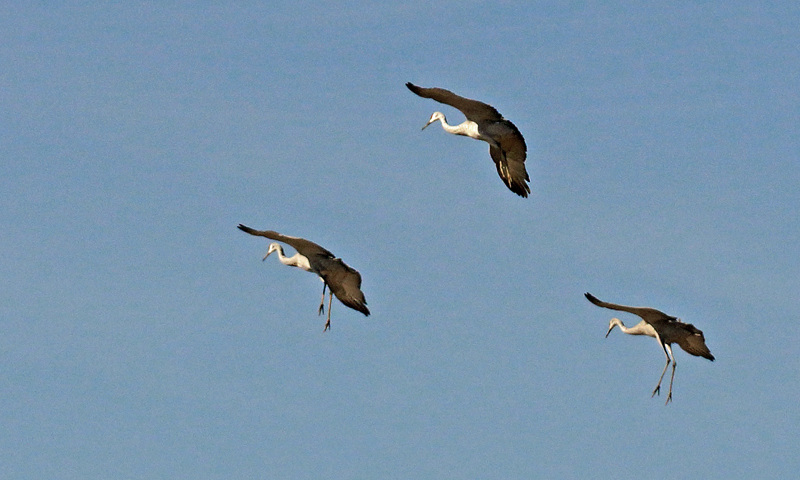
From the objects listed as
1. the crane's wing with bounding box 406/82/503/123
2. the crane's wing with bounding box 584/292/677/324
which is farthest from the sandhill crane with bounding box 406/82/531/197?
the crane's wing with bounding box 584/292/677/324

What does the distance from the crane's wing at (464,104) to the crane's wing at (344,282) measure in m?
6.95

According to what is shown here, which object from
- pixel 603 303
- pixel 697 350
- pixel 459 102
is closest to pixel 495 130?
pixel 459 102

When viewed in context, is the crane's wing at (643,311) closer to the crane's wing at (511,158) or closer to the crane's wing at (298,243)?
the crane's wing at (511,158)

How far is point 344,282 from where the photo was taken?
74.2m

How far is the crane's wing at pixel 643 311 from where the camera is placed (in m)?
73.2

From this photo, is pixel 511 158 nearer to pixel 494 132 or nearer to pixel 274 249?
pixel 494 132

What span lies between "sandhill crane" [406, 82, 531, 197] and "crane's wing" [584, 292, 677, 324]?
4.94 metres

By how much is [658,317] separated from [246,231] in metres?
15.6

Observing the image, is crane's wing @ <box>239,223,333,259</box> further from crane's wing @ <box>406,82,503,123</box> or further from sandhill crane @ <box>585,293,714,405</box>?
sandhill crane @ <box>585,293,714,405</box>

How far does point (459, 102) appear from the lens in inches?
2768

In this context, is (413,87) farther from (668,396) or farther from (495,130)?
(668,396)

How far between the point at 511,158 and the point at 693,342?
975 centimetres

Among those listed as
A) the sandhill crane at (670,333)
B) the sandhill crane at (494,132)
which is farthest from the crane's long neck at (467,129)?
the sandhill crane at (670,333)

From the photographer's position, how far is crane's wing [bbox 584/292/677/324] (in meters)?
73.2
